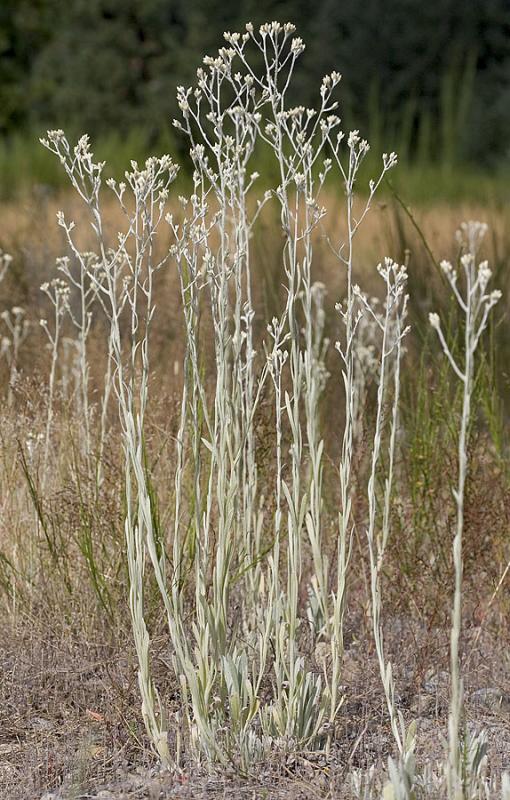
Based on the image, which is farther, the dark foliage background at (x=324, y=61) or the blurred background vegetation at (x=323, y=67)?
the dark foliage background at (x=324, y=61)

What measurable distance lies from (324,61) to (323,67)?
0.07 meters

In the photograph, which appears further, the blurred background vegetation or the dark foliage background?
the dark foliage background

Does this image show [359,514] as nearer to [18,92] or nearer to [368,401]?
[368,401]

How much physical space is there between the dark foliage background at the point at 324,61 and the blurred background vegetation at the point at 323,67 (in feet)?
0.04

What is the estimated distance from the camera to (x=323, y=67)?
10820mm

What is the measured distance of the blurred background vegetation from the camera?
1058 centimetres

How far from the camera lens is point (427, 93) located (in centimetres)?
1108

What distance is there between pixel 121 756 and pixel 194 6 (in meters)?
9.90

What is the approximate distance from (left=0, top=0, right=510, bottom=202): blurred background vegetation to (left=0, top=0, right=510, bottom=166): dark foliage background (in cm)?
1

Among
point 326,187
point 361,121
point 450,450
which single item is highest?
point 361,121

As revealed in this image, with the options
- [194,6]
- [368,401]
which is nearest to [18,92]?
[194,6]

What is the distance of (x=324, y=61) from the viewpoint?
35.3 feet

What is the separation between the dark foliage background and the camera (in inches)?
423

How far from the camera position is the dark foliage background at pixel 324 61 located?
423 inches
